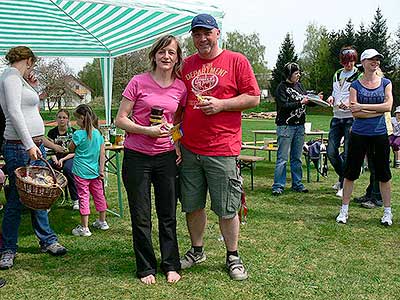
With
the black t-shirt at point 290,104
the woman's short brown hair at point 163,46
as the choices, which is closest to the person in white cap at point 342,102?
the black t-shirt at point 290,104

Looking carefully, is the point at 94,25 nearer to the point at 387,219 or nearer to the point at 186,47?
the point at 387,219

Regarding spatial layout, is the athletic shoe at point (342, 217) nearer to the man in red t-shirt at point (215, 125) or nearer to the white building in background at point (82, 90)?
the man in red t-shirt at point (215, 125)

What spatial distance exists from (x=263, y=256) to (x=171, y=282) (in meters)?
→ 0.94

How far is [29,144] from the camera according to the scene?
349 cm

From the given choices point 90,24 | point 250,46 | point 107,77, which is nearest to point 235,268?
point 90,24

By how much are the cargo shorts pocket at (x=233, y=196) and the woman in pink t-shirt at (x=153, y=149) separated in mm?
417

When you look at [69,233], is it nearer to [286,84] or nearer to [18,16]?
[18,16]

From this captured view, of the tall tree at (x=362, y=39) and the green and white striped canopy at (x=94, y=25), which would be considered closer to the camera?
the green and white striped canopy at (x=94, y=25)

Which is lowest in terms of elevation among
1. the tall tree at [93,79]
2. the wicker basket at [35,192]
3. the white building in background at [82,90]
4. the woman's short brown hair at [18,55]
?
the white building in background at [82,90]

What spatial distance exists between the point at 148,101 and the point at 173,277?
1289mm

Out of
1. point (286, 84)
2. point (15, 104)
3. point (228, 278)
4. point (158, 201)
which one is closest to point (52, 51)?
point (286, 84)

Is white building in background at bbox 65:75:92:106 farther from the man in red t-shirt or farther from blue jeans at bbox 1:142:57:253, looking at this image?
the man in red t-shirt

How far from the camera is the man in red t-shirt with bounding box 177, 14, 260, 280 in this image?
328 cm

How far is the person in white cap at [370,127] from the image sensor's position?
187 inches
